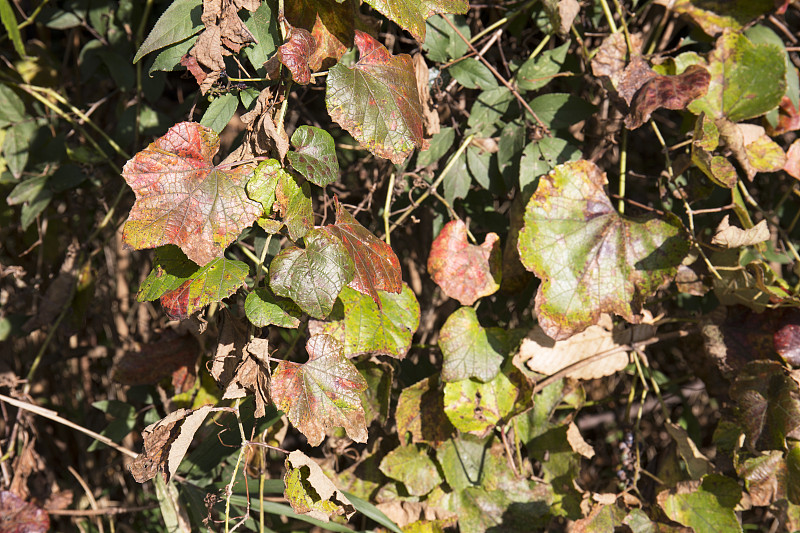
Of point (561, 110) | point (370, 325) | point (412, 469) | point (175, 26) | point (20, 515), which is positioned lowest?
point (20, 515)

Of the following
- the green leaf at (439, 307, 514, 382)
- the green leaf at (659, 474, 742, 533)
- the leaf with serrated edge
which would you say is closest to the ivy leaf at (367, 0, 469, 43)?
the green leaf at (439, 307, 514, 382)

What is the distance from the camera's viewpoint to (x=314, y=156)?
34.0 inches

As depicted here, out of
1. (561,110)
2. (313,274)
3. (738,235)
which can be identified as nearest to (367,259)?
(313,274)

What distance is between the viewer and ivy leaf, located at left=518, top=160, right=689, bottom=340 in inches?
41.3

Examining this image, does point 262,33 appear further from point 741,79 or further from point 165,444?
point 741,79

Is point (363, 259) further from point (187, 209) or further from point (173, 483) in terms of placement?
point (173, 483)

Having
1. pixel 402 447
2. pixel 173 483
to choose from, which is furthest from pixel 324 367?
pixel 173 483

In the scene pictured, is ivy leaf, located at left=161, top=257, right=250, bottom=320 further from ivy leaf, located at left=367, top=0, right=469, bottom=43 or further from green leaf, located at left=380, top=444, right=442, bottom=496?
green leaf, located at left=380, top=444, right=442, bottom=496

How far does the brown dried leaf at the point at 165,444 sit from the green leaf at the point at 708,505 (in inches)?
34.1

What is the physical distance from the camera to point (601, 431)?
1847 mm

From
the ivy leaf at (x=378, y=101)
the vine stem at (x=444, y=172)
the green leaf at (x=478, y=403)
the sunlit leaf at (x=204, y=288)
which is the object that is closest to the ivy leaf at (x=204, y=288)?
the sunlit leaf at (x=204, y=288)

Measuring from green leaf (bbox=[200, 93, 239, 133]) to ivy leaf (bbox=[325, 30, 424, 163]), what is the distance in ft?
0.51

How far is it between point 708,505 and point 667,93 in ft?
2.46

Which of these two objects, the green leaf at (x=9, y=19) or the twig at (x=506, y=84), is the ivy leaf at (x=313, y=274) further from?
the green leaf at (x=9, y=19)
